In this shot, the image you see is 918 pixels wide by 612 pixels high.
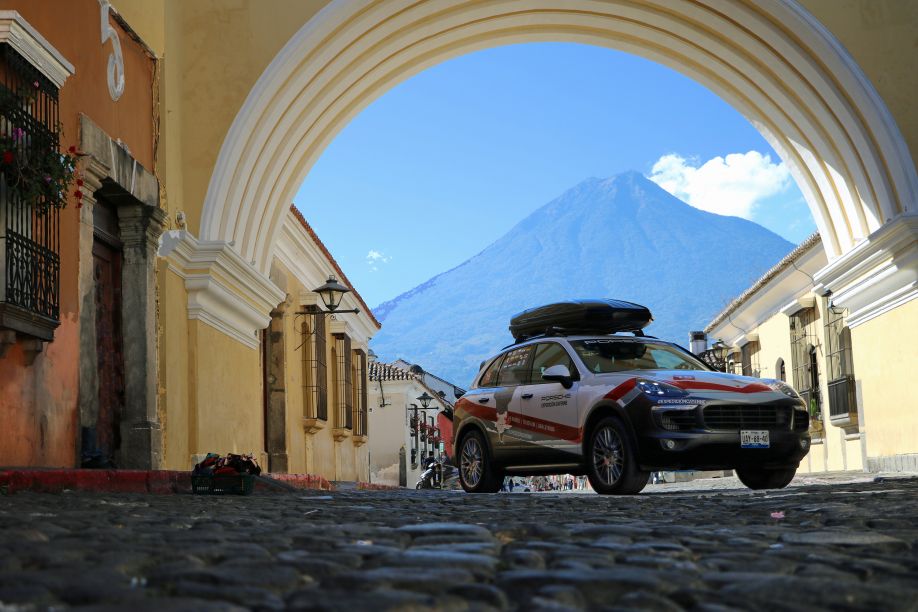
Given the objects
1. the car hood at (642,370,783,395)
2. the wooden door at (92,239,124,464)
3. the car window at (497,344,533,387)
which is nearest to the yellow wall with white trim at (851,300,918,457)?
the car hood at (642,370,783,395)

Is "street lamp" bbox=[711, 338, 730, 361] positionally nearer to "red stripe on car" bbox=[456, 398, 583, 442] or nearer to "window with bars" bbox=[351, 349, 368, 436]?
"window with bars" bbox=[351, 349, 368, 436]

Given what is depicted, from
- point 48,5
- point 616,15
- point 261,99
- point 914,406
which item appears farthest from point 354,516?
point 616,15

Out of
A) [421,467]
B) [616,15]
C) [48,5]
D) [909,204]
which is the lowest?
[421,467]

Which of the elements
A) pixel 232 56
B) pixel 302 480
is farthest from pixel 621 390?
pixel 232 56

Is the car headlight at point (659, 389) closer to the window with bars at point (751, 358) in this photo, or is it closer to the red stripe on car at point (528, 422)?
the red stripe on car at point (528, 422)

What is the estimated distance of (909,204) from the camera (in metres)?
14.1

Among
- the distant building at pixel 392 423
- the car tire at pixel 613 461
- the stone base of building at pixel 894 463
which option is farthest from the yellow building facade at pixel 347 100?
the distant building at pixel 392 423

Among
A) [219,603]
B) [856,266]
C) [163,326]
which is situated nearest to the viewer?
[219,603]

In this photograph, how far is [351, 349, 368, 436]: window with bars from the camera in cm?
2836

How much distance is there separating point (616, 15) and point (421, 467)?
126ft

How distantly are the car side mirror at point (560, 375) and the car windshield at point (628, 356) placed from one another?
0.24 meters

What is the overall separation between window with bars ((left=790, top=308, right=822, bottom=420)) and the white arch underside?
950 centimetres

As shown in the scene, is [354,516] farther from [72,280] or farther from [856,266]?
[856,266]

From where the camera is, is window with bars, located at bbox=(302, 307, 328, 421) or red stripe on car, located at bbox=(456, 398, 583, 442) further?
A: window with bars, located at bbox=(302, 307, 328, 421)
